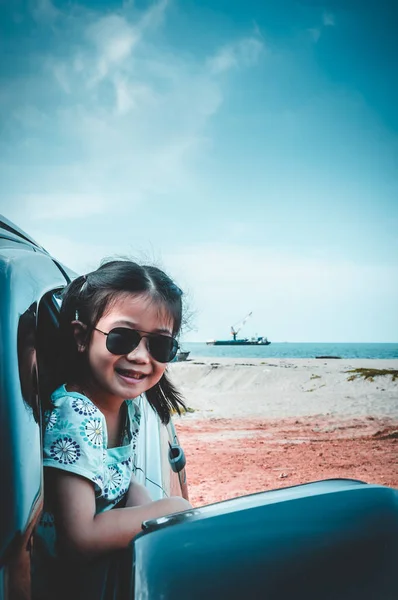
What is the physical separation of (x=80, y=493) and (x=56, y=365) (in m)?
0.50

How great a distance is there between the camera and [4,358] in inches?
32.2

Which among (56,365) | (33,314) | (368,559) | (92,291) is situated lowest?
(368,559)

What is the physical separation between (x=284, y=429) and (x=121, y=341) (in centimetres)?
864

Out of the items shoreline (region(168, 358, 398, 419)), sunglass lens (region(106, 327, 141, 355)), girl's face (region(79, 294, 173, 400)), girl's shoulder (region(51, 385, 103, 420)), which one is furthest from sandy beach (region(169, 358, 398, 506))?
girl's shoulder (region(51, 385, 103, 420))

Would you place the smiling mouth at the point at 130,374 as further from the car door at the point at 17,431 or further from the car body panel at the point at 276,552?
the car body panel at the point at 276,552

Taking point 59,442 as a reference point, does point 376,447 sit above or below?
below

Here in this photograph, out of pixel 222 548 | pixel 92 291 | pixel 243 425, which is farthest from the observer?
pixel 243 425

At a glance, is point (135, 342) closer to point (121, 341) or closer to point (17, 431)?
point (121, 341)

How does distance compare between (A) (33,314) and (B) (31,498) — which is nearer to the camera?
(B) (31,498)

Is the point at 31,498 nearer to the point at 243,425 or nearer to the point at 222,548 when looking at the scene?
the point at 222,548

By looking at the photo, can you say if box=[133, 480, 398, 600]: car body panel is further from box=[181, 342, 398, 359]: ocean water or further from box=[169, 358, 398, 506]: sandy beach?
box=[181, 342, 398, 359]: ocean water

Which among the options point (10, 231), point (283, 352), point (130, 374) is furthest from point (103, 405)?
point (283, 352)

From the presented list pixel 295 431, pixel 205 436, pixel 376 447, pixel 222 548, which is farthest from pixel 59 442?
pixel 295 431

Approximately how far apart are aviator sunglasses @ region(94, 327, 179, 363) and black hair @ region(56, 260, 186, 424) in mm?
106
